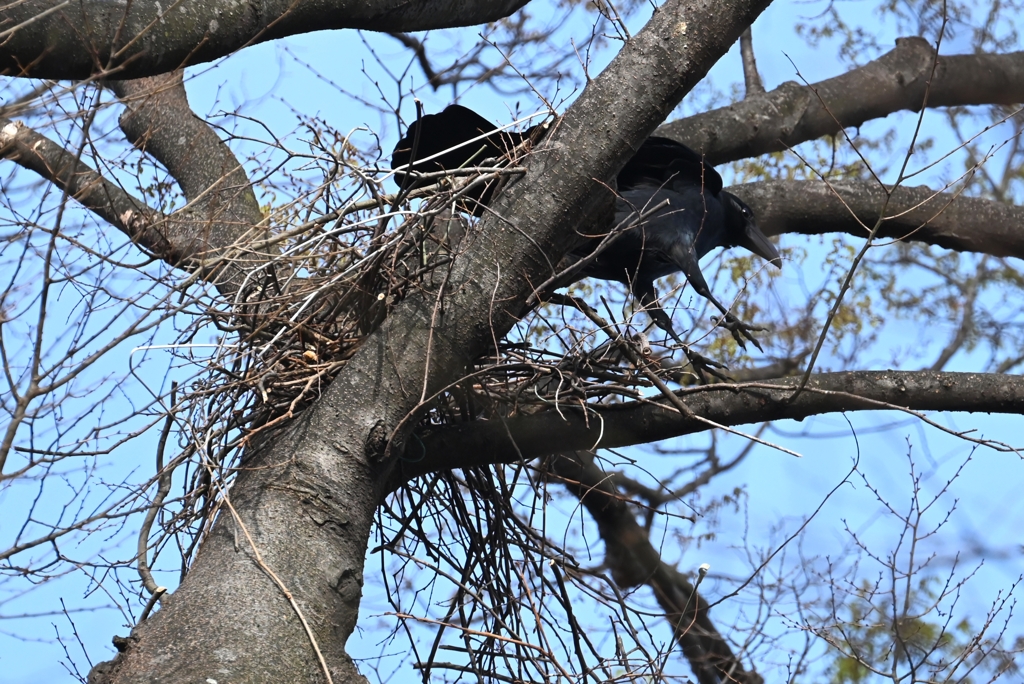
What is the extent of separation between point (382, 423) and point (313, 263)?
1.00m

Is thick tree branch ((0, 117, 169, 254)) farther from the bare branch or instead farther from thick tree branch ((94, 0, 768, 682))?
the bare branch

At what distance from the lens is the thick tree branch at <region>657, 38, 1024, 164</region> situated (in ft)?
14.1

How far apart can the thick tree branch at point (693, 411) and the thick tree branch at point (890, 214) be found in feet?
4.51

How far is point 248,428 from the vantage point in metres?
2.73

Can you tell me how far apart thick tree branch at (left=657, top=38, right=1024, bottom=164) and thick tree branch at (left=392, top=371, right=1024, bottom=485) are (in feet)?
5.83

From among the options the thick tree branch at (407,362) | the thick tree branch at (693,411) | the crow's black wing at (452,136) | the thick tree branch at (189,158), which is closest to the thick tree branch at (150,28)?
the crow's black wing at (452,136)

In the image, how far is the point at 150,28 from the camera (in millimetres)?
2326

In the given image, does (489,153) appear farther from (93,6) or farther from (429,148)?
(93,6)

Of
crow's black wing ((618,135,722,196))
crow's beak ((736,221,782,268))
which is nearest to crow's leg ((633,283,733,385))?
crow's black wing ((618,135,722,196))

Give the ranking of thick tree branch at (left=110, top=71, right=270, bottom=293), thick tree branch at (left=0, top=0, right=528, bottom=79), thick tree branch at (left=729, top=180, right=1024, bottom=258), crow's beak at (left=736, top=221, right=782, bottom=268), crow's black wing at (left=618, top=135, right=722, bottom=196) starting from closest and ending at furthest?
1. thick tree branch at (left=0, top=0, right=528, bottom=79)
2. thick tree branch at (left=110, top=71, right=270, bottom=293)
3. crow's black wing at (left=618, top=135, right=722, bottom=196)
4. thick tree branch at (left=729, top=180, right=1024, bottom=258)
5. crow's beak at (left=736, top=221, right=782, bottom=268)

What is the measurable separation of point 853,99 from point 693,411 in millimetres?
2480

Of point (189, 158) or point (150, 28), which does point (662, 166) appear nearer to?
point (189, 158)

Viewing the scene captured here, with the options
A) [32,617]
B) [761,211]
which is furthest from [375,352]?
[761,211]

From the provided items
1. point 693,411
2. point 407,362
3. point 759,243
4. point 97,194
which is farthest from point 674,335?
point 97,194
